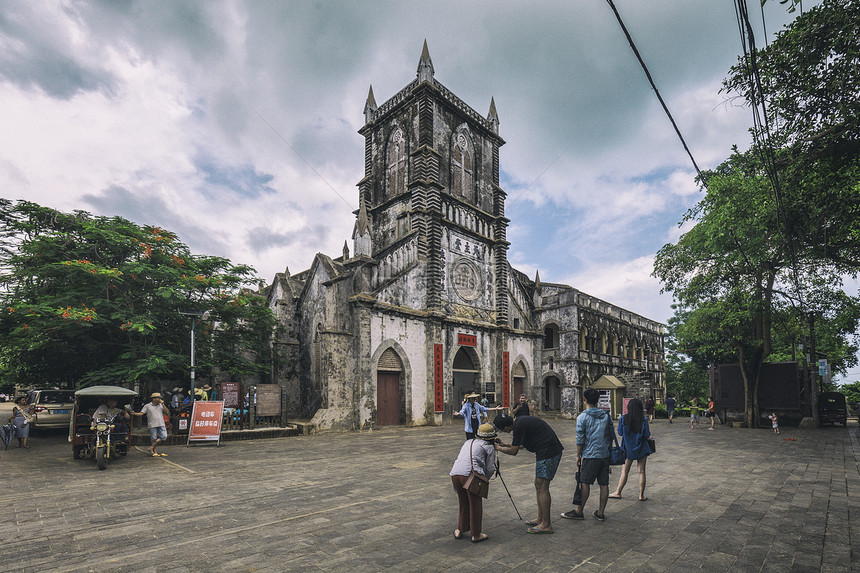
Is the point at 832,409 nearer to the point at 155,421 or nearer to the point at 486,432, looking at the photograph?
the point at 486,432

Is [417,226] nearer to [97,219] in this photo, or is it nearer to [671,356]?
[97,219]

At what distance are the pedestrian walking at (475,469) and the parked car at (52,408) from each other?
660 inches

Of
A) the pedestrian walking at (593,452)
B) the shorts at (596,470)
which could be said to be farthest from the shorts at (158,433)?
the shorts at (596,470)

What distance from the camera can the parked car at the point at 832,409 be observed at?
22328 mm

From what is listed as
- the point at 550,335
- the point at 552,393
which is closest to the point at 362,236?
the point at 550,335

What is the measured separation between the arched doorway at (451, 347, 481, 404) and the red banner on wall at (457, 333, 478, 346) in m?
0.60

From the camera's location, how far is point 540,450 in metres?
5.47

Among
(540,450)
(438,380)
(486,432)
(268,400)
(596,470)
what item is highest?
(486,432)

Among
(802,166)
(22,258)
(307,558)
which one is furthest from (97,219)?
(802,166)

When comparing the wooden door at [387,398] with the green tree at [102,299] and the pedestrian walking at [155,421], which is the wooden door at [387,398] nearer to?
the green tree at [102,299]

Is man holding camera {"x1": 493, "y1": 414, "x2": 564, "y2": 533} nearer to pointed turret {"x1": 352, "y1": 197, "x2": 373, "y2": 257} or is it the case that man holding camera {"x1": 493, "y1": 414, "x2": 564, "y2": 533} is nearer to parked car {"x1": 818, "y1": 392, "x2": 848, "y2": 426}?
pointed turret {"x1": 352, "y1": 197, "x2": 373, "y2": 257}

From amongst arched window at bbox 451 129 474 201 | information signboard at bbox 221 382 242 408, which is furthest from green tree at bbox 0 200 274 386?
arched window at bbox 451 129 474 201

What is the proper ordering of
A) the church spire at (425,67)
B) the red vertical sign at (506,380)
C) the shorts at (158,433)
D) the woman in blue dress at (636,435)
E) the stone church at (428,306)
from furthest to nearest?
the red vertical sign at (506,380), the church spire at (425,67), the stone church at (428,306), the shorts at (158,433), the woman in blue dress at (636,435)

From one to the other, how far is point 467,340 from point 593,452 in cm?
1915
